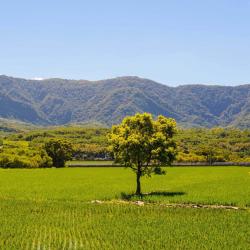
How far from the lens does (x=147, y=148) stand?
212ft

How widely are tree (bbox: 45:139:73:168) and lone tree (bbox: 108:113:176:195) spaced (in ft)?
337

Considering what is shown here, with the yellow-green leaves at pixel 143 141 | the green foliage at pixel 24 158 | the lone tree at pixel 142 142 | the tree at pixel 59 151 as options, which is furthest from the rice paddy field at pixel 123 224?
the tree at pixel 59 151

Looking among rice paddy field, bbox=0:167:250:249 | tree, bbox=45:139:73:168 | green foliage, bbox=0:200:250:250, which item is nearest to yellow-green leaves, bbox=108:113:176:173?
rice paddy field, bbox=0:167:250:249

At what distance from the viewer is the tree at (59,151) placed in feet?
551

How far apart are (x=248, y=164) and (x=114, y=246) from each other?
143 meters

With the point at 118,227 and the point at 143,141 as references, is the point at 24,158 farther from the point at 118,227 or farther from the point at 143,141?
the point at 118,227

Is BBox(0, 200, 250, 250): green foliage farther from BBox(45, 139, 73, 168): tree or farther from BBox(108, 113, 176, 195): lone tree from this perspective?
BBox(45, 139, 73, 168): tree

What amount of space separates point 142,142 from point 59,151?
108 meters

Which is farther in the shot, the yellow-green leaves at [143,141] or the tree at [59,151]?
the tree at [59,151]

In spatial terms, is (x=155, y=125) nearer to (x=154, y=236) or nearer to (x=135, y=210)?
(x=135, y=210)

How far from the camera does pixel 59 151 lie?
168375 mm

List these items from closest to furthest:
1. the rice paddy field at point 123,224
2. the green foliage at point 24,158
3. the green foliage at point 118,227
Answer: the green foliage at point 118,227
the rice paddy field at point 123,224
the green foliage at point 24,158

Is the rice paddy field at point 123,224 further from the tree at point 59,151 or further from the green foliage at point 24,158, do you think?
the tree at point 59,151

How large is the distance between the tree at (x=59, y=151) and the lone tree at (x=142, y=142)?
10273cm
